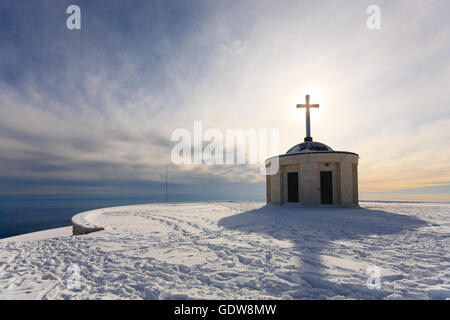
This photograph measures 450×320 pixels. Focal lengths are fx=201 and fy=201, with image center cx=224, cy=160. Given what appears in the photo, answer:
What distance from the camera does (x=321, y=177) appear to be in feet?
57.0

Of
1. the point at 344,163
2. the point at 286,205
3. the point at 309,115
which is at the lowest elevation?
the point at 286,205

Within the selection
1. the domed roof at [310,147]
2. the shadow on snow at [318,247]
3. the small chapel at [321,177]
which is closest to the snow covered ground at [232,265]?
the shadow on snow at [318,247]

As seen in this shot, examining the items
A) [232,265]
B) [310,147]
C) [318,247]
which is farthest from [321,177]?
[232,265]

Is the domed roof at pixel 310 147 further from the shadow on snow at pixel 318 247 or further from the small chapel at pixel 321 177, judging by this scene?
the shadow on snow at pixel 318 247

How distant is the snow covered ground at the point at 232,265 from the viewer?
3.47m

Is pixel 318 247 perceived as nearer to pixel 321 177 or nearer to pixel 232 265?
pixel 232 265

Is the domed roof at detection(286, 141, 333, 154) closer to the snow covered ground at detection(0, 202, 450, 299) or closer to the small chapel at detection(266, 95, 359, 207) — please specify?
the small chapel at detection(266, 95, 359, 207)

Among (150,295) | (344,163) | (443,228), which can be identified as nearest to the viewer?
(150,295)

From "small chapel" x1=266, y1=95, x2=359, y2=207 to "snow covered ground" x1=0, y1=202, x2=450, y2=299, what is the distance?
9582 millimetres

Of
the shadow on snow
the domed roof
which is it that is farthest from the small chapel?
the shadow on snow
